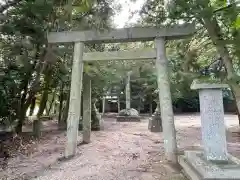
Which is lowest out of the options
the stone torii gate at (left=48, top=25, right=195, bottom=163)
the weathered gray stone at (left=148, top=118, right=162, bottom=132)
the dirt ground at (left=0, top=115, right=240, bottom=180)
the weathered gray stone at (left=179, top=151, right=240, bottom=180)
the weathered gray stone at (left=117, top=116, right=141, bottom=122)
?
the dirt ground at (left=0, top=115, right=240, bottom=180)

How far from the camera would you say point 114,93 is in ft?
64.2

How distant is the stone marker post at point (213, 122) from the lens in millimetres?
3889

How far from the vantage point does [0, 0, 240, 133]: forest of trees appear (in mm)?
4773

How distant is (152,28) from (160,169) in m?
2.89

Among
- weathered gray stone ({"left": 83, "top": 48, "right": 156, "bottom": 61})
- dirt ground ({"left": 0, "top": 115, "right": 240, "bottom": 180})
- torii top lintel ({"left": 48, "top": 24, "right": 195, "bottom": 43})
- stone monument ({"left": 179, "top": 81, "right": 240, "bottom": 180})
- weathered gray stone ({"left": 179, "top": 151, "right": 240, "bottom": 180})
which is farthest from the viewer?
→ weathered gray stone ({"left": 83, "top": 48, "right": 156, "bottom": 61})

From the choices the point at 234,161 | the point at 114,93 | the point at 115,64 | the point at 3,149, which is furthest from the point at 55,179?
the point at 114,93

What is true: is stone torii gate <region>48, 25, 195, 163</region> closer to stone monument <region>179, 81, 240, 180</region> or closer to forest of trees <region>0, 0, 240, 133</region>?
forest of trees <region>0, 0, 240, 133</region>

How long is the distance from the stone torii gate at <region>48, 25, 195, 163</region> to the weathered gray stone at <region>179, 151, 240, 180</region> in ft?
3.32

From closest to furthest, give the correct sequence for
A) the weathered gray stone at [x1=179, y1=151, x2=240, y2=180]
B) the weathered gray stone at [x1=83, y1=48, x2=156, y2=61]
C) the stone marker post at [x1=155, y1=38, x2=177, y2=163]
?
the weathered gray stone at [x1=179, y1=151, x2=240, y2=180] < the stone marker post at [x1=155, y1=38, x2=177, y2=163] < the weathered gray stone at [x1=83, y1=48, x2=156, y2=61]

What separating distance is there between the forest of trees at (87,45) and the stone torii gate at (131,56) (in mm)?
227

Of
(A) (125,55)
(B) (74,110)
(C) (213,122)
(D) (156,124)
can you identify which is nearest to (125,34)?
(A) (125,55)

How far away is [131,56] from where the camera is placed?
572cm

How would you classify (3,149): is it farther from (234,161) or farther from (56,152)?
(234,161)

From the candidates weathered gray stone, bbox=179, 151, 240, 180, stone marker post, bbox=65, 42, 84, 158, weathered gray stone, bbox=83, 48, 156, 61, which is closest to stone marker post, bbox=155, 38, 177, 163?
weathered gray stone, bbox=83, 48, 156, 61
